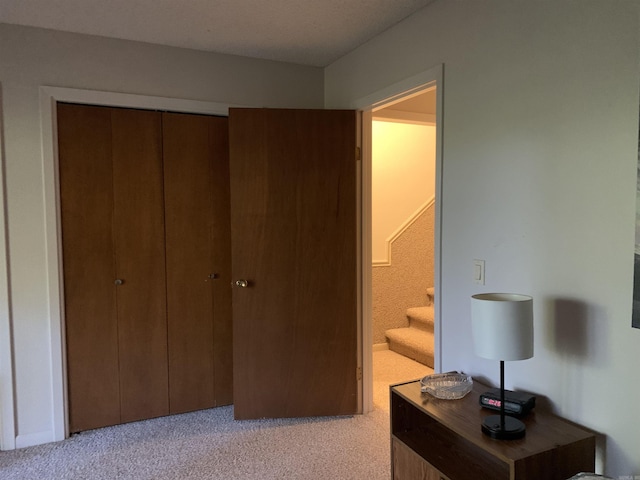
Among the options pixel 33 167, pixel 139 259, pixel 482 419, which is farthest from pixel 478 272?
pixel 33 167

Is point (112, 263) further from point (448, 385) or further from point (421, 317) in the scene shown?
point (421, 317)

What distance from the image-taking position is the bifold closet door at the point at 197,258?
2.85 metres

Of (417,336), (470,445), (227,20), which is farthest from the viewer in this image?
(417,336)

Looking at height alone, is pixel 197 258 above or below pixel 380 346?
above

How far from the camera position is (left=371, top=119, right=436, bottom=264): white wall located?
14.4 feet

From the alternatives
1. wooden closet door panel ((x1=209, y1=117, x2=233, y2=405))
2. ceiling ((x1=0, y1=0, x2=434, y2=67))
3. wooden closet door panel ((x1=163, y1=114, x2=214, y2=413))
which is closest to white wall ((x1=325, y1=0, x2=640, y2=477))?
ceiling ((x1=0, y1=0, x2=434, y2=67))

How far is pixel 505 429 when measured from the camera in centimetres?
145

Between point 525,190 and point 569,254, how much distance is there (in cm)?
31

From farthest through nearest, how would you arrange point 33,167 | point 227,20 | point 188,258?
point 188,258 → point 33,167 → point 227,20

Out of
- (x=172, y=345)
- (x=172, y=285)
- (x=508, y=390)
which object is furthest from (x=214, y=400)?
(x=508, y=390)

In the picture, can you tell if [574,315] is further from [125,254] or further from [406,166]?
[406,166]

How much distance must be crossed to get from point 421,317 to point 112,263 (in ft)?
9.12

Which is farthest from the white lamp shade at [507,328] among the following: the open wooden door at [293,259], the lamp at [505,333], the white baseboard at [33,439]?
the white baseboard at [33,439]

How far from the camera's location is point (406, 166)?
4547 mm
